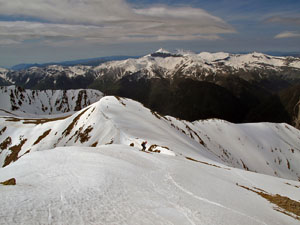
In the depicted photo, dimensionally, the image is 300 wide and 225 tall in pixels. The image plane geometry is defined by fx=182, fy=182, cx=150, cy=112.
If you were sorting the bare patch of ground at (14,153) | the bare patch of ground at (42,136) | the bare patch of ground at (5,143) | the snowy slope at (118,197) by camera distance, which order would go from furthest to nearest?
the bare patch of ground at (5,143) → the bare patch of ground at (42,136) → the bare patch of ground at (14,153) → the snowy slope at (118,197)

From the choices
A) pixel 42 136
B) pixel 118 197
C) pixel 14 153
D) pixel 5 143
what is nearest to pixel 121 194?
pixel 118 197

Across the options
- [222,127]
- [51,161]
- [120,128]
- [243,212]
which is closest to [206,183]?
[243,212]

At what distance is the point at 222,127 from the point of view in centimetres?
15375

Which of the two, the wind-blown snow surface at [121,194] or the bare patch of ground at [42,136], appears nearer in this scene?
the wind-blown snow surface at [121,194]

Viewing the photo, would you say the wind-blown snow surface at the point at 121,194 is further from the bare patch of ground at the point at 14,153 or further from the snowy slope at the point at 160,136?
the bare patch of ground at the point at 14,153

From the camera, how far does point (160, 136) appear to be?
5347cm

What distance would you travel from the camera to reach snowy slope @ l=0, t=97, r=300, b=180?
52.8 m

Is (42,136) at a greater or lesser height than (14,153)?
greater

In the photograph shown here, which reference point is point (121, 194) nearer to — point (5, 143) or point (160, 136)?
point (160, 136)

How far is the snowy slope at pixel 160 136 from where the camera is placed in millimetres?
52781

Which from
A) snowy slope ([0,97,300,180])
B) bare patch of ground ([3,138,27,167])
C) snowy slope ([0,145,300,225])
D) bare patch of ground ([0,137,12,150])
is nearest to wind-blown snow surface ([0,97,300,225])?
snowy slope ([0,145,300,225])

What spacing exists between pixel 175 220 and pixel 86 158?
47.9ft

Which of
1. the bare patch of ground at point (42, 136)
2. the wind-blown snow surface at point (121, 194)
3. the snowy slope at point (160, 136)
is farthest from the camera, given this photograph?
the bare patch of ground at point (42, 136)

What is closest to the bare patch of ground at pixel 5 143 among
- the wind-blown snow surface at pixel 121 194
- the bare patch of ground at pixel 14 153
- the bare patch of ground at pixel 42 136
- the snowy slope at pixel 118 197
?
the bare patch of ground at pixel 14 153
